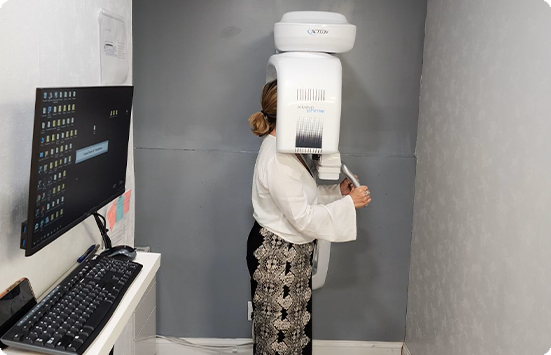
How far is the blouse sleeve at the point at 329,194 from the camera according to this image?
8.48 feet

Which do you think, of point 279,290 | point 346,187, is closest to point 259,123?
point 346,187

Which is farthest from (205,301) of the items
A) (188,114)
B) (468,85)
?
(468,85)

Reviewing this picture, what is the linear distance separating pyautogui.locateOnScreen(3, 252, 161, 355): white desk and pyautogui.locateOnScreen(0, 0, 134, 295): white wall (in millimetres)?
285

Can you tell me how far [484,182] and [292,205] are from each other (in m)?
0.74

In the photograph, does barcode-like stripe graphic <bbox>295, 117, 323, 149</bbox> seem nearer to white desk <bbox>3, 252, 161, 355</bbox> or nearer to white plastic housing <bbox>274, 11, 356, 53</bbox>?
white plastic housing <bbox>274, 11, 356, 53</bbox>

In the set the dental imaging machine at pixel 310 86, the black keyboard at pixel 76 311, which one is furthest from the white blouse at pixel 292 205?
the black keyboard at pixel 76 311

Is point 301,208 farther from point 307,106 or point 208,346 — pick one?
point 208,346

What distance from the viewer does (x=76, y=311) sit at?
1339 mm

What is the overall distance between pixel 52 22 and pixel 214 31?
1.20 meters

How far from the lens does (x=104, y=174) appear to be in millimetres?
1755

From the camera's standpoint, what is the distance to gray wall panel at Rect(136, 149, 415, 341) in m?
2.95

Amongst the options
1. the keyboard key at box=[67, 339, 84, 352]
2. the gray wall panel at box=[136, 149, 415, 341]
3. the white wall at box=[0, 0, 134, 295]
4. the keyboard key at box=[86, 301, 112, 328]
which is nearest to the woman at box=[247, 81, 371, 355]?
the gray wall panel at box=[136, 149, 415, 341]

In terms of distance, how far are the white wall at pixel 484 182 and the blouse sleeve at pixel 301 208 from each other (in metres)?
0.49

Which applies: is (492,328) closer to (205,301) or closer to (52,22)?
(205,301)
